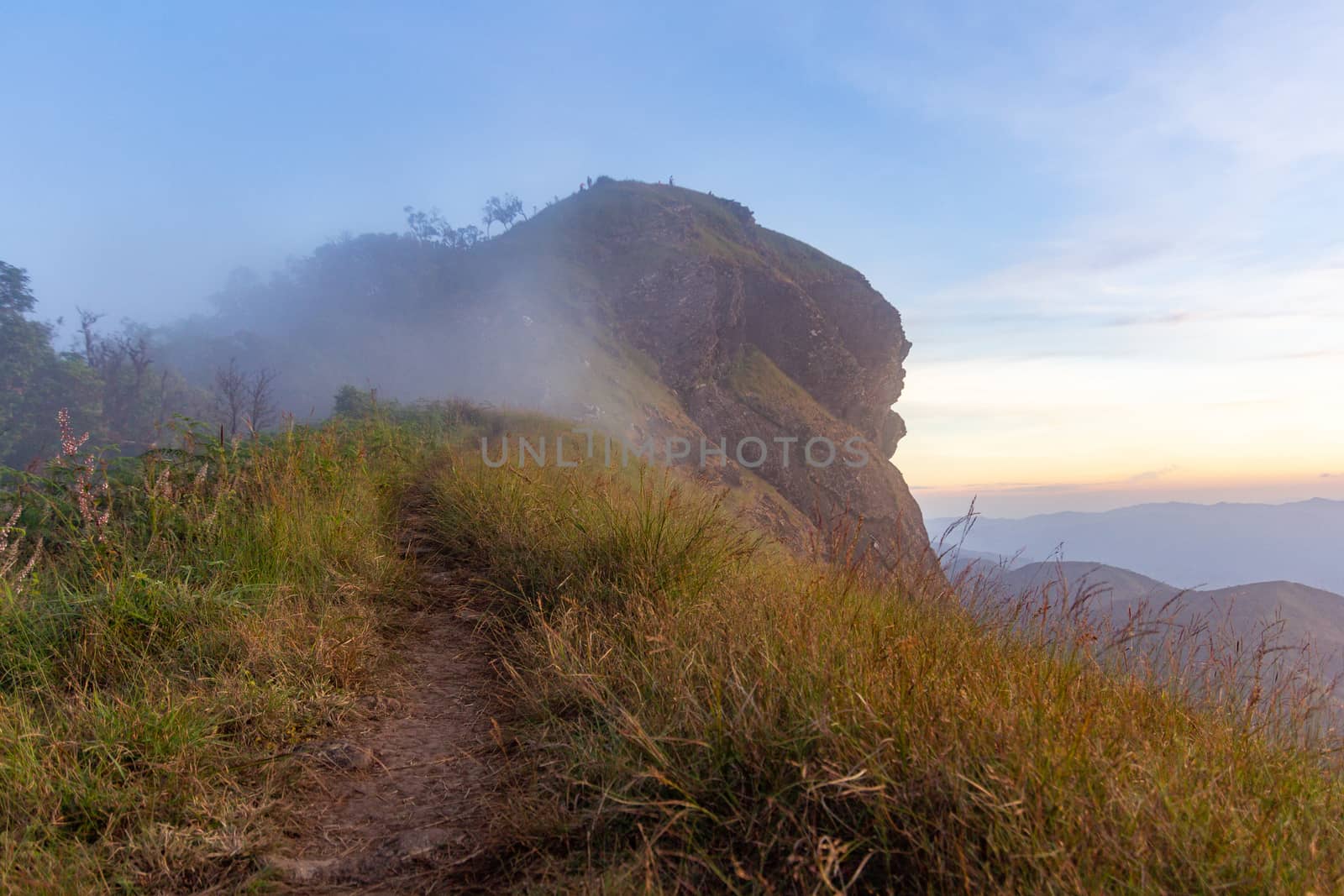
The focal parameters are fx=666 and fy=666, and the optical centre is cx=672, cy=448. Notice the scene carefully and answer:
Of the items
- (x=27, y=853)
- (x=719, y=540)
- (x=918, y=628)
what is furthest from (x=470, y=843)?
(x=719, y=540)

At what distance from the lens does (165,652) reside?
279cm

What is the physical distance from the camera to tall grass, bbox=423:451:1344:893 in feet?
5.03

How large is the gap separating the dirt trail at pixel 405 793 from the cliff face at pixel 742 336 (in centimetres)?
3503

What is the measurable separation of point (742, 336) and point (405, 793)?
57759mm

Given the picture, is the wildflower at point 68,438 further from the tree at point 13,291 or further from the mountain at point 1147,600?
the tree at point 13,291

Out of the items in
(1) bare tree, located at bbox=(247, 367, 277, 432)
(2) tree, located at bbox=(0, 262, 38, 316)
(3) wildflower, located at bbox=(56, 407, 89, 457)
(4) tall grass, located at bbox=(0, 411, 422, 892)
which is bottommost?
(4) tall grass, located at bbox=(0, 411, 422, 892)

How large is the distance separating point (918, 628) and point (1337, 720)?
1656 millimetres

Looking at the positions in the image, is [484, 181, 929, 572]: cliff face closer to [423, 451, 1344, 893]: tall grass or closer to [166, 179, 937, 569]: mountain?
[166, 179, 937, 569]: mountain

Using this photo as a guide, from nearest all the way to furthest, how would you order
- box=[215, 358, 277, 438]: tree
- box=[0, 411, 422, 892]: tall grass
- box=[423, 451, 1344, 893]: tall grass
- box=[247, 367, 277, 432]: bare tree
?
box=[423, 451, 1344, 893]: tall grass
box=[0, 411, 422, 892]: tall grass
box=[247, 367, 277, 432]: bare tree
box=[215, 358, 277, 438]: tree

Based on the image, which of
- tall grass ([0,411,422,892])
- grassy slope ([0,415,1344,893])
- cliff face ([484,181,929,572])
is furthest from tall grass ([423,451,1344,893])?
cliff face ([484,181,929,572])

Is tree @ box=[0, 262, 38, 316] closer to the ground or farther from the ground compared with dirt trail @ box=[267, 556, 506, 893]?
farther from the ground

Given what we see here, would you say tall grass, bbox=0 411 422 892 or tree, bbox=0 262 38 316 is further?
tree, bbox=0 262 38 316

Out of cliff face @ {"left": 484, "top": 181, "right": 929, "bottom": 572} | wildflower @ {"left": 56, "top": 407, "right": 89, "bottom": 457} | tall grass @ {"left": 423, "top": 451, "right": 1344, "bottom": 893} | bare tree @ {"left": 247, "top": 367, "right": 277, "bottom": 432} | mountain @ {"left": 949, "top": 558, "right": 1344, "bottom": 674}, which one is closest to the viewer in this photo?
tall grass @ {"left": 423, "top": 451, "right": 1344, "bottom": 893}

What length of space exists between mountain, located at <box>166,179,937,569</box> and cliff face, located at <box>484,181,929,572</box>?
187 mm
